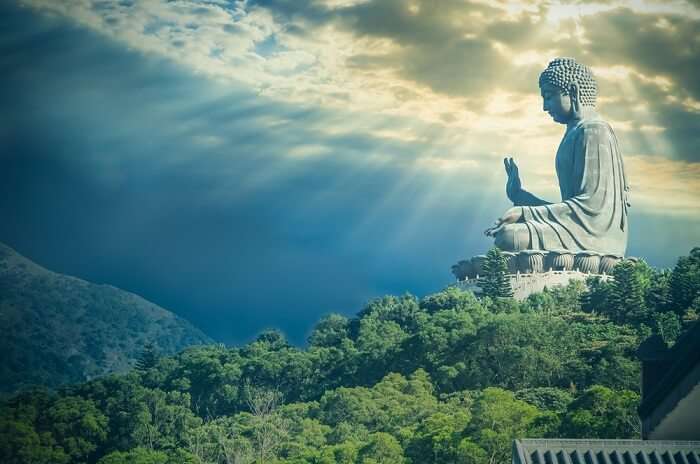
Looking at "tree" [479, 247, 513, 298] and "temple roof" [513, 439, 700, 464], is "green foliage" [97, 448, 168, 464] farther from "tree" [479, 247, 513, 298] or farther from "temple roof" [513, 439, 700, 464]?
"temple roof" [513, 439, 700, 464]

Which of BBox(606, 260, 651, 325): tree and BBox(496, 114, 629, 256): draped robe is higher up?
BBox(496, 114, 629, 256): draped robe

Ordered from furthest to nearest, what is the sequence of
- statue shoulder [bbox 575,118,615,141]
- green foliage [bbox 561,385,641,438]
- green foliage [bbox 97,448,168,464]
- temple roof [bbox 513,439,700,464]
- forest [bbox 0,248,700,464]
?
statue shoulder [bbox 575,118,615,141], green foliage [bbox 97,448,168,464], forest [bbox 0,248,700,464], green foliage [bbox 561,385,641,438], temple roof [bbox 513,439,700,464]

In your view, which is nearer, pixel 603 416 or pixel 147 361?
pixel 603 416

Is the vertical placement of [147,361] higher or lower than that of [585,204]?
lower

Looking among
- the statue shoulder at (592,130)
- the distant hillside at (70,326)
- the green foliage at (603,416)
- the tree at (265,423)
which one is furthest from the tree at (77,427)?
the statue shoulder at (592,130)

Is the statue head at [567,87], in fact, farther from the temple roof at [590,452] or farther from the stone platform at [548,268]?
the temple roof at [590,452]

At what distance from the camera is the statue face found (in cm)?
3638

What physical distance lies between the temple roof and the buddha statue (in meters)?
26.1

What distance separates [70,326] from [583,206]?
22585mm

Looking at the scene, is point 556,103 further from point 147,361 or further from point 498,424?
point 498,424

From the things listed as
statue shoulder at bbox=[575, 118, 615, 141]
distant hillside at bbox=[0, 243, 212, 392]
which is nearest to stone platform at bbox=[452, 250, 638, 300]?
statue shoulder at bbox=[575, 118, 615, 141]

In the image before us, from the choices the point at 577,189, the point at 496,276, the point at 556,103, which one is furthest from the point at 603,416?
the point at 556,103

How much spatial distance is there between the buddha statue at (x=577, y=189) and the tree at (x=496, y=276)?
91 cm

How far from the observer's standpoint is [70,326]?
162 feet
